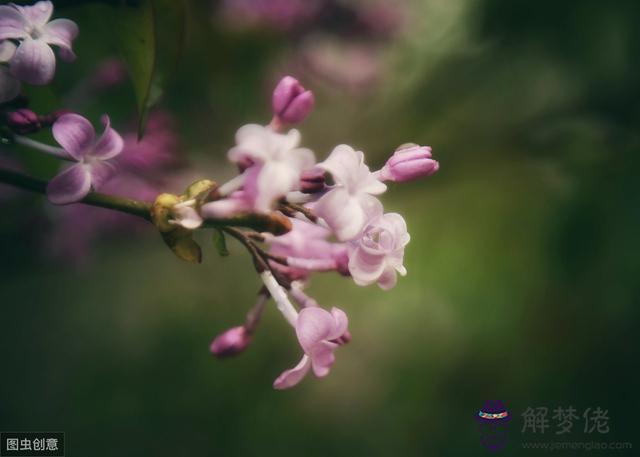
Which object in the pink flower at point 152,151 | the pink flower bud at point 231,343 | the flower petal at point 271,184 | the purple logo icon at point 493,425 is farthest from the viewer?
the purple logo icon at point 493,425

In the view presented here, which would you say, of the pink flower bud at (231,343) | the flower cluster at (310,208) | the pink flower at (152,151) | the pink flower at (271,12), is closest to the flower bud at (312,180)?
the flower cluster at (310,208)

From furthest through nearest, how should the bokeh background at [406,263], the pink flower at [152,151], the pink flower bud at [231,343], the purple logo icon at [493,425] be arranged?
the purple logo icon at [493,425] < the bokeh background at [406,263] < the pink flower at [152,151] < the pink flower bud at [231,343]

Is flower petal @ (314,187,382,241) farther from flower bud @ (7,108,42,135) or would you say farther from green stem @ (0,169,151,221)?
flower bud @ (7,108,42,135)

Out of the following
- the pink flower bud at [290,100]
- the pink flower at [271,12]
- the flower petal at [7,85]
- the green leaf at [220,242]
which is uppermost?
the pink flower at [271,12]

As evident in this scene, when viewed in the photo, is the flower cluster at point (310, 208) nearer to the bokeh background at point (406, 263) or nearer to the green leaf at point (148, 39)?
the green leaf at point (148, 39)

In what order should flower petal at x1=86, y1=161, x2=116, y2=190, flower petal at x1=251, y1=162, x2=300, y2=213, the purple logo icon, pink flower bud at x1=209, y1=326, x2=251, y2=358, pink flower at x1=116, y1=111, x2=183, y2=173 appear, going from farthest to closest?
1. the purple logo icon
2. pink flower at x1=116, y1=111, x2=183, y2=173
3. pink flower bud at x1=209, y1=326, x2=251, y2=358
4. flower petal at x1=86, y1=161, x2=116, y2=190
5. flower petal at x1=251, y1=162, x2=300, y2=213

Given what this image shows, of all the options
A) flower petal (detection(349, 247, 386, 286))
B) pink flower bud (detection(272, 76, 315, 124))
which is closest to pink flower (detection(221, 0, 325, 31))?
pink flower bud (detection(272, 76, 315, 124))

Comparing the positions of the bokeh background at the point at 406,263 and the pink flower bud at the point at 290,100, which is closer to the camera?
the pink flower bud at the point at 290,100
